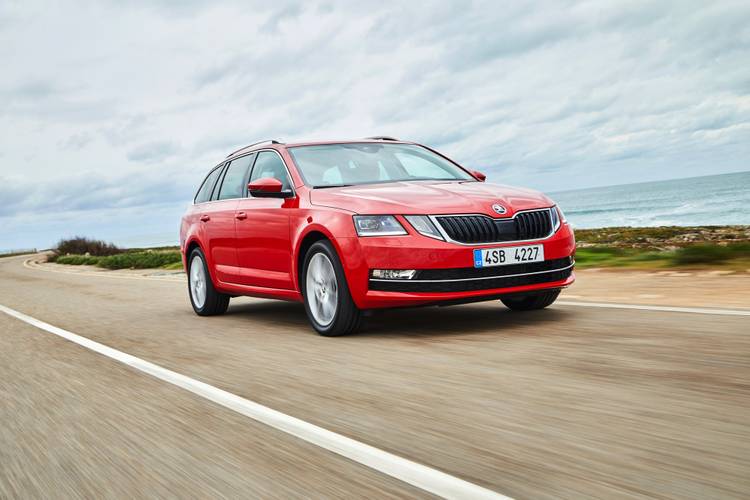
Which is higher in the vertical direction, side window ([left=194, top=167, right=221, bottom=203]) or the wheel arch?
side window ([left=194, top=167, right=221, bottom=203])

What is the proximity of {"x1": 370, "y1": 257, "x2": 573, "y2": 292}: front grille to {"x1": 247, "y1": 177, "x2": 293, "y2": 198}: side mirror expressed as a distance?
1375mm

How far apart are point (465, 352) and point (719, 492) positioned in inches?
115

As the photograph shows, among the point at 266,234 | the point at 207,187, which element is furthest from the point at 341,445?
the point at 207,187

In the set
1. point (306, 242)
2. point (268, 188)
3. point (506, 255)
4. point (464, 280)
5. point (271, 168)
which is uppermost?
point (271, 168)

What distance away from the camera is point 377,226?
603 centimetres

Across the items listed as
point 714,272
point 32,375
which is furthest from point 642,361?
point 714,272

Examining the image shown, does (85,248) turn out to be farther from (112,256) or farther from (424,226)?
(424,226)

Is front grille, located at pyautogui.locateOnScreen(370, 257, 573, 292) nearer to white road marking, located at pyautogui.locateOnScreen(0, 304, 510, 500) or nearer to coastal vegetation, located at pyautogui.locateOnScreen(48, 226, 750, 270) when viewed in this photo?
white road marking, located at pyautogui.locateOnScreen(0, 304, 510, 500)

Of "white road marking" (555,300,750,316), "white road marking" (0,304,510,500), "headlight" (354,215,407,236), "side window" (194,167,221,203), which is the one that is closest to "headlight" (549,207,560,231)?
"white road marking" (555,300,750,316)

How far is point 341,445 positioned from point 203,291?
6.19 m

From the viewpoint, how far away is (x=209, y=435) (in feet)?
12.1

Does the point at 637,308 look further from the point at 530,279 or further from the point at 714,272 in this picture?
the point at 714,272

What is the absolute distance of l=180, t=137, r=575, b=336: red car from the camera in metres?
5.93

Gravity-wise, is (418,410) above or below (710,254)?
below
